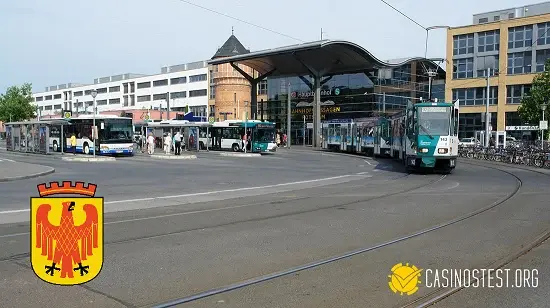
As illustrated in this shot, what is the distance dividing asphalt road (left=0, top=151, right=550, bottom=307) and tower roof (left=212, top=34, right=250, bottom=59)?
78.7m

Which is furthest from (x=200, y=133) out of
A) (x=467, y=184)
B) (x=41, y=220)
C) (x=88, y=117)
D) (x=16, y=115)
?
(x=16, y=115)

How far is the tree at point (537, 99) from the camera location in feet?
145

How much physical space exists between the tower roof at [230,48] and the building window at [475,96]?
40259 millimetres

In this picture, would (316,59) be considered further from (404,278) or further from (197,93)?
(404,278)

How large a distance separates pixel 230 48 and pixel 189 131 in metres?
45.3

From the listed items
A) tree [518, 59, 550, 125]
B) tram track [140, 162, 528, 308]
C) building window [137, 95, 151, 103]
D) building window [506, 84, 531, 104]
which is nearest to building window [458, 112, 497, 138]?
building window [506, 84, 531, 104]

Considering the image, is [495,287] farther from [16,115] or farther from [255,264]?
[16,115]

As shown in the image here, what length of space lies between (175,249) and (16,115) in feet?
337

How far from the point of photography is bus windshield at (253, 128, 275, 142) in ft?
159

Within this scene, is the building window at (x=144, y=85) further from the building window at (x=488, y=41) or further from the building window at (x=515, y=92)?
the building window at (x=515, y=92)

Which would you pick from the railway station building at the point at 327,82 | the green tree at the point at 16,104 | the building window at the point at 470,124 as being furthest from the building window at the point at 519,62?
the green tree at the point at 16,104

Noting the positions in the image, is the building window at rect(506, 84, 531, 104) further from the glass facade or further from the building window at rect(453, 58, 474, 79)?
the glass facade

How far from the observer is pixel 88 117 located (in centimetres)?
4050

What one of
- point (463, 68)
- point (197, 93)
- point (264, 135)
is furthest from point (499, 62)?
point (197, 93)
